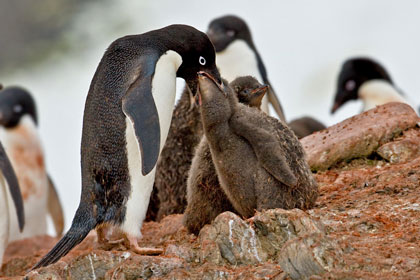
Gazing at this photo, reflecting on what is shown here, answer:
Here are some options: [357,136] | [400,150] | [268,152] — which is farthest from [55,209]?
[268,152]

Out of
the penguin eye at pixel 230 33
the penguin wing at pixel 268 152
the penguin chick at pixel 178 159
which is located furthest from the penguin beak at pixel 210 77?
the penguin eye at pixel 230 33

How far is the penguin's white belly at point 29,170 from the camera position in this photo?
12133 millimetres

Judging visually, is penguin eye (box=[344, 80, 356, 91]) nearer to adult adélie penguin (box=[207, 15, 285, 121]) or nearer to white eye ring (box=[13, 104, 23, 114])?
adult adélie penguin (box=[207, 15, 285, 121])

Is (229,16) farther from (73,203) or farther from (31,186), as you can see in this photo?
(73,203)

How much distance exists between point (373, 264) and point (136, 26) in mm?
26821

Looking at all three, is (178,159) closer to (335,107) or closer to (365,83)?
(365,83)

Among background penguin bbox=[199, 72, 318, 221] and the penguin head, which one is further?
the penguin head

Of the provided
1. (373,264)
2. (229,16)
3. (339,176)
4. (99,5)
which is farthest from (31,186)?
(99,5)

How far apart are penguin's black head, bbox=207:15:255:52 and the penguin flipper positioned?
3823 millimetres

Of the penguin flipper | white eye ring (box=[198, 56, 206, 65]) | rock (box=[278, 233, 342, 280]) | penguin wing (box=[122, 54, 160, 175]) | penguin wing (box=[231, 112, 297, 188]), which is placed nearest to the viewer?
rock (box=[278, 233, 342, 280])

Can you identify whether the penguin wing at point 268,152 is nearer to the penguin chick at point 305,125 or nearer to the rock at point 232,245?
the rock at point 232,245

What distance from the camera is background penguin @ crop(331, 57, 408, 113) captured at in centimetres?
1202

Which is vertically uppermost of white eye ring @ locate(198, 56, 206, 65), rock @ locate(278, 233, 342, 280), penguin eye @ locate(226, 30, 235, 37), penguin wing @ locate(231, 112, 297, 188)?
penguin eye @ locate(226, 30, 235, 37)

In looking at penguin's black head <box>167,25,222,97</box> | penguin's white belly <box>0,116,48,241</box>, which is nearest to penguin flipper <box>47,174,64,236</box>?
penguin's white belly <box>0,116,48,241</box>
